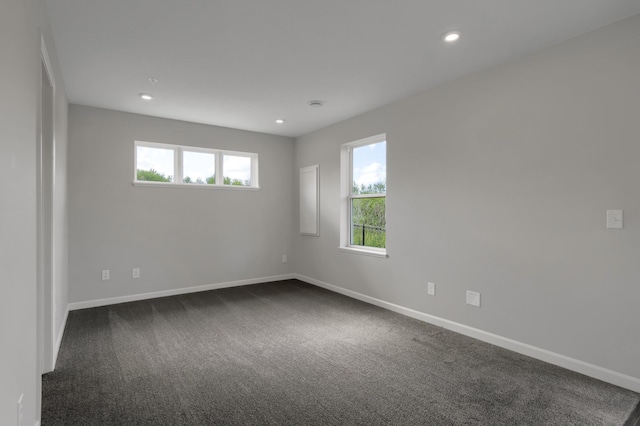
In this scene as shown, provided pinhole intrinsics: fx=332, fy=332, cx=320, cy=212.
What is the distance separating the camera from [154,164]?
15.4 feet

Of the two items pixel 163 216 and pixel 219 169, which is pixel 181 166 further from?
pixel 163 216

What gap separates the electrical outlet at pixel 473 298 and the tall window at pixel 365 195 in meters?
1.24

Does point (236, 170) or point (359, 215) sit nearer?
point (359, 215)

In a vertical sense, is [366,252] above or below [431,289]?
above

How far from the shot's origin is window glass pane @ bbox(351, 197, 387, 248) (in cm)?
435

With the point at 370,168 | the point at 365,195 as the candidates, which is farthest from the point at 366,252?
the point at 370,168

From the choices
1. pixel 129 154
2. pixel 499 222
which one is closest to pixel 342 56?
pixel 499 222

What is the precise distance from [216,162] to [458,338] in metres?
4.11

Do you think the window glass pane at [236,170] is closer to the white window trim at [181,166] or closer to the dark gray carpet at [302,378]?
the white window trim at [181,166]

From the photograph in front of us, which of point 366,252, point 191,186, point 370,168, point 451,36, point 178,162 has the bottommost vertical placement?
point 366,252

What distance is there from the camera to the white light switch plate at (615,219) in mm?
2309

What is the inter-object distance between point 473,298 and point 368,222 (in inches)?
69.1

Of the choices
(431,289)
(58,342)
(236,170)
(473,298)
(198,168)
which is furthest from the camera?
(236,170)

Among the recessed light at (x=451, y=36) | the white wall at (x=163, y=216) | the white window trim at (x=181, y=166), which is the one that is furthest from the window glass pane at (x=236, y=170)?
the recessed light at (x=451, y=36)
